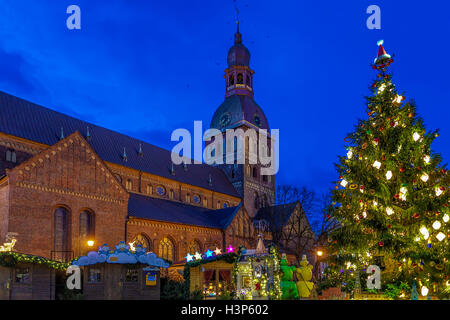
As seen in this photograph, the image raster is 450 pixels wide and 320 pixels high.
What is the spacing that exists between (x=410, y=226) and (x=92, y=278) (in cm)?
1429

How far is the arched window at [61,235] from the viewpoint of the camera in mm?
28406

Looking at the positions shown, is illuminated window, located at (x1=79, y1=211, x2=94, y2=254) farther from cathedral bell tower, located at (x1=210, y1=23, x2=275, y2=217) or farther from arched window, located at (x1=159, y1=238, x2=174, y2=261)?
cathedral bell tower, located at (x1=210, y1=23, x2=275, y2=217)

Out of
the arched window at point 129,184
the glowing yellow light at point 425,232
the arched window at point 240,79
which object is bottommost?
the glowing yellow light at point 425,232

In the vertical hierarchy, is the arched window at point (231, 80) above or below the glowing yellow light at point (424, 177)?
above

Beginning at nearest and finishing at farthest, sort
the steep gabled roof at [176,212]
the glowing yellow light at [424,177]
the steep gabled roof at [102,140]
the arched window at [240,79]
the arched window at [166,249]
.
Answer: the glowing yellow light at [424,177] < the steep gabled roof at [102,140] < the steep gabled roof at [176,212] < the arched window at [166,249] < the arched window at [240,79]

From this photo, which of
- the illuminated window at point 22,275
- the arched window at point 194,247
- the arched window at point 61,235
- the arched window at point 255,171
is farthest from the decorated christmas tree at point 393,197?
the arched window at point 255,171

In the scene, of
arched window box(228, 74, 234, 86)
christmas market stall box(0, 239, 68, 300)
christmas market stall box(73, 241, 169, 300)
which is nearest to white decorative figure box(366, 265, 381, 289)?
christmas market stall box(73, 241, 169, 300)

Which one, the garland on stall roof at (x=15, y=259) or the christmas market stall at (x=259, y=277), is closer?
the garland on stall roof at (x=15, y=259)

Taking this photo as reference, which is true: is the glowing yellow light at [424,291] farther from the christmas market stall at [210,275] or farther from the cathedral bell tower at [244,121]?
the cathedral bell tower at [244,121]

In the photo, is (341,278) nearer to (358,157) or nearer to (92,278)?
(358,157)

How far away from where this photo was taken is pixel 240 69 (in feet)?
221

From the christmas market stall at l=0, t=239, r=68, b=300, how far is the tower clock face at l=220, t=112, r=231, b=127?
153 ft

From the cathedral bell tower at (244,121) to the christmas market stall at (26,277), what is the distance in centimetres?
4192
